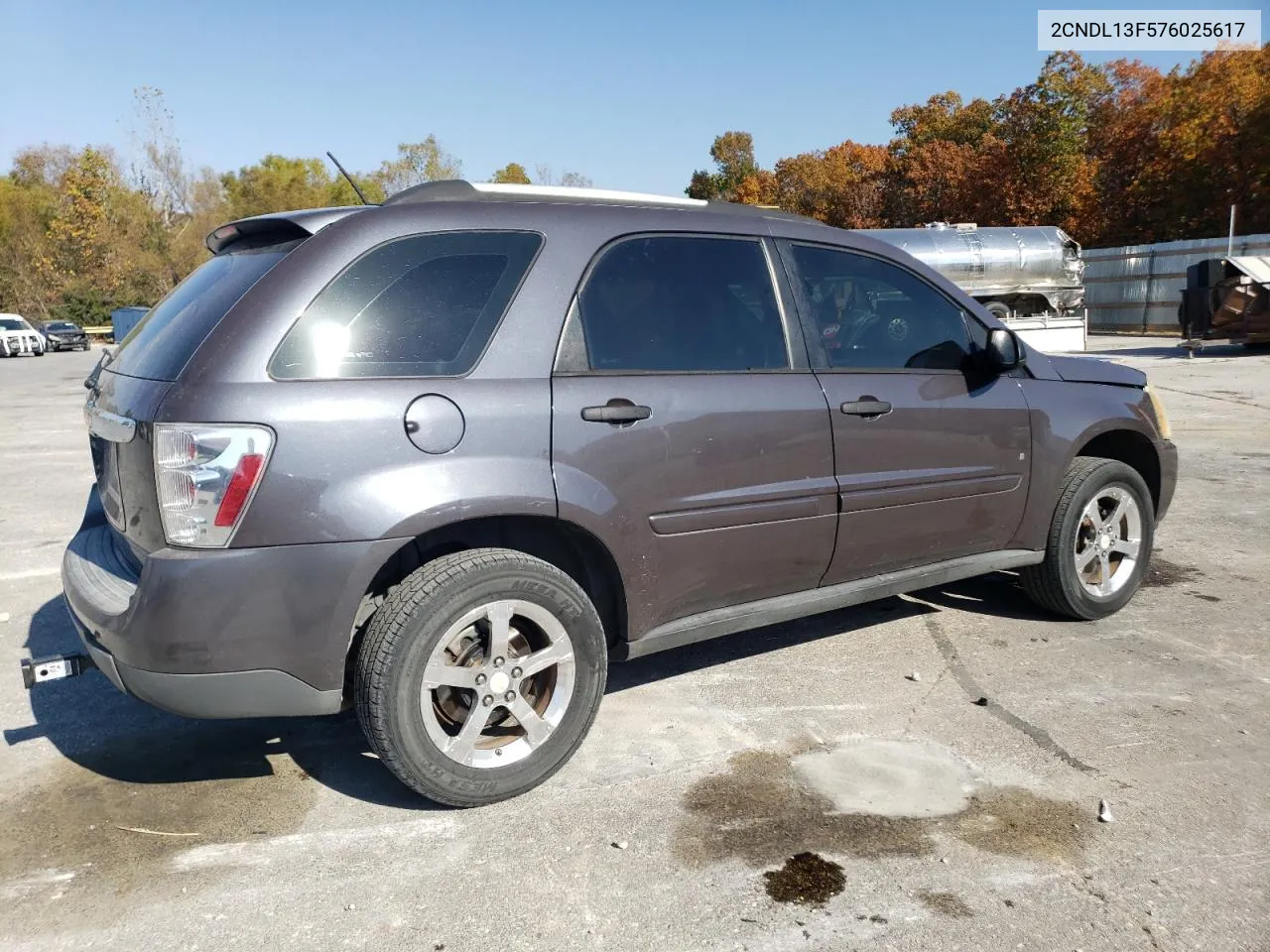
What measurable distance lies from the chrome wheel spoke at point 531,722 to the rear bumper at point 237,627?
530 millimetres

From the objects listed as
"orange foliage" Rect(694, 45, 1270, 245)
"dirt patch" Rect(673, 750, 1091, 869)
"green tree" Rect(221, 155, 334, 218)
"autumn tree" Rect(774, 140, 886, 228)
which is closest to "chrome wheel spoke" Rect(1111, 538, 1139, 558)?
"dirt patch" Rect(673, 750, 1091, 869)

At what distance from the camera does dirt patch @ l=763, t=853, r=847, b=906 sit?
8.61 ft

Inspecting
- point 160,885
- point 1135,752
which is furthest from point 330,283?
point 1135,752

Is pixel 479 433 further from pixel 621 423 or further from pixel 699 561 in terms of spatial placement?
pixel 699 561

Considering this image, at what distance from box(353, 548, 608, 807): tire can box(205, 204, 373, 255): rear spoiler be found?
1.08 meters

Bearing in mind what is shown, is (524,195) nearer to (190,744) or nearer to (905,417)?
(905,417)

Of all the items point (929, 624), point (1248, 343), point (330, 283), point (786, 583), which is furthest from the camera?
point (1248, 343)

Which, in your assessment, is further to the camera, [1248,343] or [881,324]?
[1248,343]

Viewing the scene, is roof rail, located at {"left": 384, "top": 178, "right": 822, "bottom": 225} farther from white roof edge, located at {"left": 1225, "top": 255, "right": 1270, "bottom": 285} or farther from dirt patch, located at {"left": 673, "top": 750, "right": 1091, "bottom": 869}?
white roof edge, located at {"left": 1225, "top": 255, "right": 1270, "bottom": 285}

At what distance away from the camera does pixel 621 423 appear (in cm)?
321

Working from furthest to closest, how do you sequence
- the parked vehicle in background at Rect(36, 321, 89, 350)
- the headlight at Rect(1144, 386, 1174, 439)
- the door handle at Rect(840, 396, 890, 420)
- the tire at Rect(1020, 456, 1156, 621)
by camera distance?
the parked vehicle in background at Rect(36, 321, 89, 350)
the headlight at Rect(1144, 386, 1174, 439)
the tire at Rect(1020, 456, 1156, 621)
the door handle at Rect(840, 396, 890, 420)

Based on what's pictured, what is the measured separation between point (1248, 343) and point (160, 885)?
74.0ft

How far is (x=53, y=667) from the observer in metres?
3.04

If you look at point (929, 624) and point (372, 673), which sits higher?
point (372, 673)
